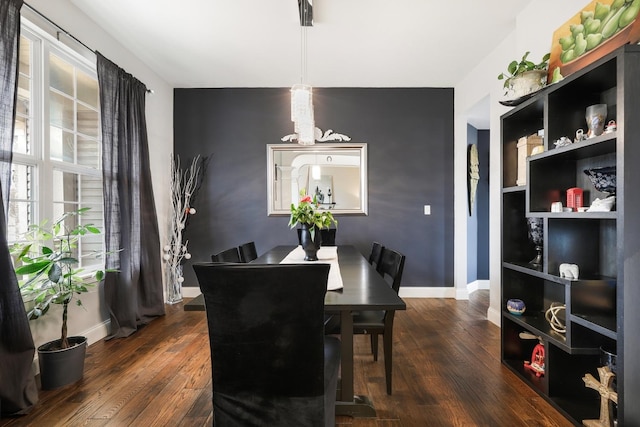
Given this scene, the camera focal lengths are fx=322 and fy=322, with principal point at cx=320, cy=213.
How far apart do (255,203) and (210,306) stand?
2.98m

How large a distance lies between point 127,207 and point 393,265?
2.38 metres

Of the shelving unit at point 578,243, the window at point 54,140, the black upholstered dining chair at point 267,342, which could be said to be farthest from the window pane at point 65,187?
the shelving unit at point 578,243

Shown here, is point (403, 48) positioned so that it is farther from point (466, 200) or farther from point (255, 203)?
point (255, 203)

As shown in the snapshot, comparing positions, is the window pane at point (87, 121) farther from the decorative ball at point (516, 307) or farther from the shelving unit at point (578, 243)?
the decorative ball at point (516, 307)

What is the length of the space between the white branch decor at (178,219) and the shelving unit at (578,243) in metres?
3.27

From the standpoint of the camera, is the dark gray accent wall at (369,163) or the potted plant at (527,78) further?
the dark gray accent wall at (369,163)

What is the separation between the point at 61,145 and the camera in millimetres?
2439

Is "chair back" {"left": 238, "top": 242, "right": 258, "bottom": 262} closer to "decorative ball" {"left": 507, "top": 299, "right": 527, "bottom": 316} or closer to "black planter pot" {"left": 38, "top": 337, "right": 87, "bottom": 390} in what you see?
"black planter pot" {"left": 38, "top": 337, "right": 87, "bottom": 390}

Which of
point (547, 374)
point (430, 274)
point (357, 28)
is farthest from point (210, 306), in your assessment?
point (430, 274)

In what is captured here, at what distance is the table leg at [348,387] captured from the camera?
1545 millimetres

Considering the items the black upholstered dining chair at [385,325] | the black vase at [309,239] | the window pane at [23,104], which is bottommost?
the black upholstered dining chair at [385,325]

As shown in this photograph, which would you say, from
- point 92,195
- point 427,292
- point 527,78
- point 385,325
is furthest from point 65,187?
point 427,292

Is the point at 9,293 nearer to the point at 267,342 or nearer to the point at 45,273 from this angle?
the point at 45,273

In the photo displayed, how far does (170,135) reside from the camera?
3.98 meters
